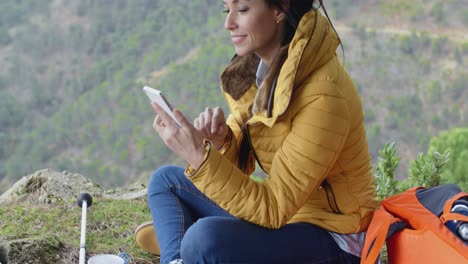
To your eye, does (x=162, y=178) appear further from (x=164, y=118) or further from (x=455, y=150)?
(x=455, y=150)

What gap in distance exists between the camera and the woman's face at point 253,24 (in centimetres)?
138

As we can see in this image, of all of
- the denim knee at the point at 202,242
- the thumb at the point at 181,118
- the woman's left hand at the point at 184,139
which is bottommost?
the denim knee at the point at 202,242

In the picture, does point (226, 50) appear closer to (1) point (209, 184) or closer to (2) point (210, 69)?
(2) point (210, 69)

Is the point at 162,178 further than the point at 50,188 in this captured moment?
No

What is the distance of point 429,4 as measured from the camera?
13.1 meters

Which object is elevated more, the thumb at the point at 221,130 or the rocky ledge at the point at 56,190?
the thumb at the point at 221,130

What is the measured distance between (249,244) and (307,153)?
24cm

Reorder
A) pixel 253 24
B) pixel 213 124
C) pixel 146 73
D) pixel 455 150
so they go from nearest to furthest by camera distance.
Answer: pixel 253 24 < pixel 213 124 < pixel 455 150 < pixel 146 73

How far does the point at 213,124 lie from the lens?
1.58 metres

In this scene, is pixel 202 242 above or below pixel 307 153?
below

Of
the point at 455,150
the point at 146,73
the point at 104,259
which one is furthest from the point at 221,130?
the point at 146,73

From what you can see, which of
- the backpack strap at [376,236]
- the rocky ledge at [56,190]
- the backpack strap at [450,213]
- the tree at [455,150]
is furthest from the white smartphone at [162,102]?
the tree at [455,150]

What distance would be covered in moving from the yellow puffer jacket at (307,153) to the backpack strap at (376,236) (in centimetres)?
5

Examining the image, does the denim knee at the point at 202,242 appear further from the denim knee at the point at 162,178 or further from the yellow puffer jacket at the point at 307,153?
the denim knee at the point at 162,178
